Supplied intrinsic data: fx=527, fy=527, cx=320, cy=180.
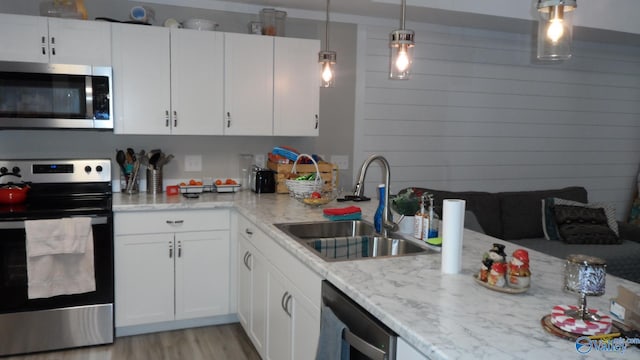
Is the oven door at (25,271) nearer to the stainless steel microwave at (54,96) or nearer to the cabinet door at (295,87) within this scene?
the stainless steel microwave at (54,96)

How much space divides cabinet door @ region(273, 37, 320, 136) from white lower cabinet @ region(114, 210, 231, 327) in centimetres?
85

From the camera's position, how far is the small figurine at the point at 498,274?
1748 millimetres

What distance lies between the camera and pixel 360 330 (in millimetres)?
1753

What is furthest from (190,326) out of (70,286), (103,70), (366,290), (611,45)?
(611,45)

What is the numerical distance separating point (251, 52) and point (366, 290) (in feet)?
8.19

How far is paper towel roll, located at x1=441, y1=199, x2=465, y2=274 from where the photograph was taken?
1924 mm

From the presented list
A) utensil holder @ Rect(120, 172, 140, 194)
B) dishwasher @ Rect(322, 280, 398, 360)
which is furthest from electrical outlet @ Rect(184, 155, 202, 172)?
dishwasher @ Rect(322, 280, 398, 360)

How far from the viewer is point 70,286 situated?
316 centimetres

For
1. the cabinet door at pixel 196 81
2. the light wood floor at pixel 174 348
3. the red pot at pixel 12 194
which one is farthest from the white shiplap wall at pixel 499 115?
the red pot at pixel 12 194

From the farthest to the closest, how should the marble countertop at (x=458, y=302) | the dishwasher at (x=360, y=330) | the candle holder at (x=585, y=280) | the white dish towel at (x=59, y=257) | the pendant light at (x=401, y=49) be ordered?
the white dish towel at (x=59, y=257)
the pendant light at (x=401, y=49)
the dishwasher at (x=360, y=330)
the candle holder at (x=585, y=280)
the marble countertop at (x=458, y=302)

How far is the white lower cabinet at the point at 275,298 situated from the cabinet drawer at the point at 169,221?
0.18 m

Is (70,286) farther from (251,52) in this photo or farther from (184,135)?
(251,52)

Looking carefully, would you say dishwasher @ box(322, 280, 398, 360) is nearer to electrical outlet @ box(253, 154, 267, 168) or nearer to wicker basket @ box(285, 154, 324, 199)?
wicker basket @ box(285, 154, 324, 199)

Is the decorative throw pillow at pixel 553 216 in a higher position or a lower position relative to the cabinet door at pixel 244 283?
higher
